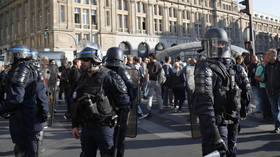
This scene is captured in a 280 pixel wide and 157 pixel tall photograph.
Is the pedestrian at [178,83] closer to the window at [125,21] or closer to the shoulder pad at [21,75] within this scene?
the shoulder pad at [21,75]

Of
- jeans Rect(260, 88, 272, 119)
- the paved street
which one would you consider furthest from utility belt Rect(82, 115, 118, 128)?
jeans Rect(260, 88, 272, 119)

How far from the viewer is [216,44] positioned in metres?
3.28

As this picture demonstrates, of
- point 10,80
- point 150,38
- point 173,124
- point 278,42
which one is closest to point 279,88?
point 173,124

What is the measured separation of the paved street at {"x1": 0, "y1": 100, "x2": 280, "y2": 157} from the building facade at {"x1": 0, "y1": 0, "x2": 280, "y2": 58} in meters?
25.2

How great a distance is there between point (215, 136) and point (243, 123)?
17.6 feet

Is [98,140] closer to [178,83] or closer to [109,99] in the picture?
[109,99]

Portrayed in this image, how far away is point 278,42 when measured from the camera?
87375 millimetres

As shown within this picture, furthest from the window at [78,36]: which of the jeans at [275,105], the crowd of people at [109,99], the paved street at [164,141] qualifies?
the crowd of people at [109,99]

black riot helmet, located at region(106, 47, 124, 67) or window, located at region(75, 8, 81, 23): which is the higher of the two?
window, located at region(75, 8, 81, 23)

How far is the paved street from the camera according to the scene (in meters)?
5.00

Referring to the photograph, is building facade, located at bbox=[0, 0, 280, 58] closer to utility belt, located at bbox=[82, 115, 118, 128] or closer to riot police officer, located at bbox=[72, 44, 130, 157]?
riot police officer, located at bbox=[72, 44, 130, 157]

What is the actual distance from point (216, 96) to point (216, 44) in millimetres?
656

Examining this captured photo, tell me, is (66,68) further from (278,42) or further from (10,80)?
(278,42)

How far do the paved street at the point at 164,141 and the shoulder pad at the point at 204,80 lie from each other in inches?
90.7
